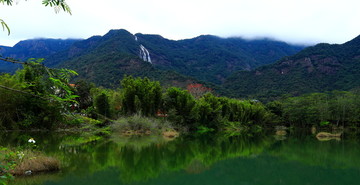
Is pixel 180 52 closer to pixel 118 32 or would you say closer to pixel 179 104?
pixel 118 32

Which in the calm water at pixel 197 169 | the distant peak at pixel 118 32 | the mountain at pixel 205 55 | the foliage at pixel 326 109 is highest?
the distant peak at pixel 118 32

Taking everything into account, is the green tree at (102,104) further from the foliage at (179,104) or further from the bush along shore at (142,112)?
the foliage at (179,104)

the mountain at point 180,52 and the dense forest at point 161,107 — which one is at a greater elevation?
the mountain at point 180,52

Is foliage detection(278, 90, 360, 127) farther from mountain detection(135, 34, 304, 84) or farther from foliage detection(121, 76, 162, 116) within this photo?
mountain detection(135, 34, 304, 84)

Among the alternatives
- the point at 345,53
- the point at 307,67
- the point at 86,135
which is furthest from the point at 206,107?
the point at 345,53

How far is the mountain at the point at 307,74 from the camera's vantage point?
75875 mm

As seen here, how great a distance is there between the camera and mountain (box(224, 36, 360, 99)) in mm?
75875

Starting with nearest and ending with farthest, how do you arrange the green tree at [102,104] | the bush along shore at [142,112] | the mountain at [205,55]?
the bush along shore at [142,112] → the green tree at [102,104] → the mountain at [205,55]

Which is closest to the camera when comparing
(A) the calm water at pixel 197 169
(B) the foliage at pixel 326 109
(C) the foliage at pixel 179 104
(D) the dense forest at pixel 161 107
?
(A) the calm water at pixel 197 169

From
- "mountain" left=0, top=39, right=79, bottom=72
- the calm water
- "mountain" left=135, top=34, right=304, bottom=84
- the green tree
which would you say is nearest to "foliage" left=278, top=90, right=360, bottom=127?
the calm water

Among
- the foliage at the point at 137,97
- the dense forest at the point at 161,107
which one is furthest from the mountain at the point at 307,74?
the foliage at the point at 137,97

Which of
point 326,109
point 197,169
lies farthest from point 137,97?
point 326,109

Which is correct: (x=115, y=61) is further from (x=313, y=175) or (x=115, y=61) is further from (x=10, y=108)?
(x=313, y=175)

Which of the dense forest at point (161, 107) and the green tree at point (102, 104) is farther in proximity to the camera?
the green tree at point (102, 104)
